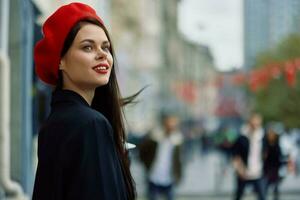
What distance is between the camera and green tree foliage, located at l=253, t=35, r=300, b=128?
5403cm

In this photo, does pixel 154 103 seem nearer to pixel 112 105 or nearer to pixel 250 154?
pixel 250 154

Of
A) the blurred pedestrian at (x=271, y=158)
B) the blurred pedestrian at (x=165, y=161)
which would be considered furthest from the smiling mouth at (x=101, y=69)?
the blurred pedestrian at (x=271, y=158)

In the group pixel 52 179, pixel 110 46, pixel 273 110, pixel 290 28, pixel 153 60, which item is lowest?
pixel 273 110

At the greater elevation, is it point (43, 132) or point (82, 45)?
point (82, 45)

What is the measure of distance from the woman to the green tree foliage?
48241mm

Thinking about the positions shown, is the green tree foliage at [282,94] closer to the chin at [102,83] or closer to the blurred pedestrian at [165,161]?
the blurred pedestrian at [165,161]

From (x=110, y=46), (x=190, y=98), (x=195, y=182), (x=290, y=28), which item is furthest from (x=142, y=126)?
(x=110, y=46)

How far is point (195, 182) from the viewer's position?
22.0m

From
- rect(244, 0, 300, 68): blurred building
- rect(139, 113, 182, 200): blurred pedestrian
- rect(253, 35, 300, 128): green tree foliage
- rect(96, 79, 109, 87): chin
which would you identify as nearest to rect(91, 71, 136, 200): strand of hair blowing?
rect(96, 79, 109, 87): chin

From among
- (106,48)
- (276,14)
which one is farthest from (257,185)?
(276,14)

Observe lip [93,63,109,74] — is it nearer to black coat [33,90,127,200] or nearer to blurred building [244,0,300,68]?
black coat [33,90,127,200]

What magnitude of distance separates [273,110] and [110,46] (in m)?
61.7

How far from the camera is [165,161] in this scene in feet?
33.8

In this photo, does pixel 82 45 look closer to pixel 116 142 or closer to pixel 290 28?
pixel 116 142
